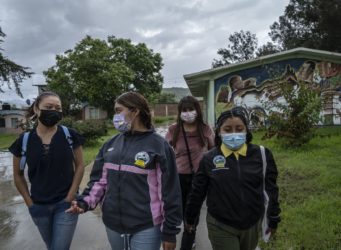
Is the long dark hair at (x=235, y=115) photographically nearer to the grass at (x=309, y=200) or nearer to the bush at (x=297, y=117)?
the grass at (x=309, y=200)

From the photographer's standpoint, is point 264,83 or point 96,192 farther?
point 264,83

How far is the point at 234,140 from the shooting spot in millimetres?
3035

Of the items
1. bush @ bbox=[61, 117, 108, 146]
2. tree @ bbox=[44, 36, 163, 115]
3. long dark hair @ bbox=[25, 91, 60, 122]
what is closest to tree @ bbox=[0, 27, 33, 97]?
tree @ bbox=[44, 36, 163, 115]

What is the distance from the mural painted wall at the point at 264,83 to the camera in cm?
1755

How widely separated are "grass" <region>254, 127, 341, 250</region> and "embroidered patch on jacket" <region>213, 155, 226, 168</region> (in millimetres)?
2001

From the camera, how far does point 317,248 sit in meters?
4.30

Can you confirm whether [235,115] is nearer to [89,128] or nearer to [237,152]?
[237,152]

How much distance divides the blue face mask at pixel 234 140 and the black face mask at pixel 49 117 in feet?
4.98

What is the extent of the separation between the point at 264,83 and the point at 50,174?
52.8ft

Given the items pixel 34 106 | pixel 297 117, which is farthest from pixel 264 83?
pixel 34 106

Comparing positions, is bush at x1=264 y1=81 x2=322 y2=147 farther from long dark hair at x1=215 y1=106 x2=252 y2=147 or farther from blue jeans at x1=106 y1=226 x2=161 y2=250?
blue jeans at x1=106 y1=226 x2=161 y2=250

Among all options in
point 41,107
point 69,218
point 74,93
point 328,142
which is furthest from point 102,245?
point 74,93

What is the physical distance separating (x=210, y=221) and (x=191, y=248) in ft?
4.70

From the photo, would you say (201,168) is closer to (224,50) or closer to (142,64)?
(142,64)
